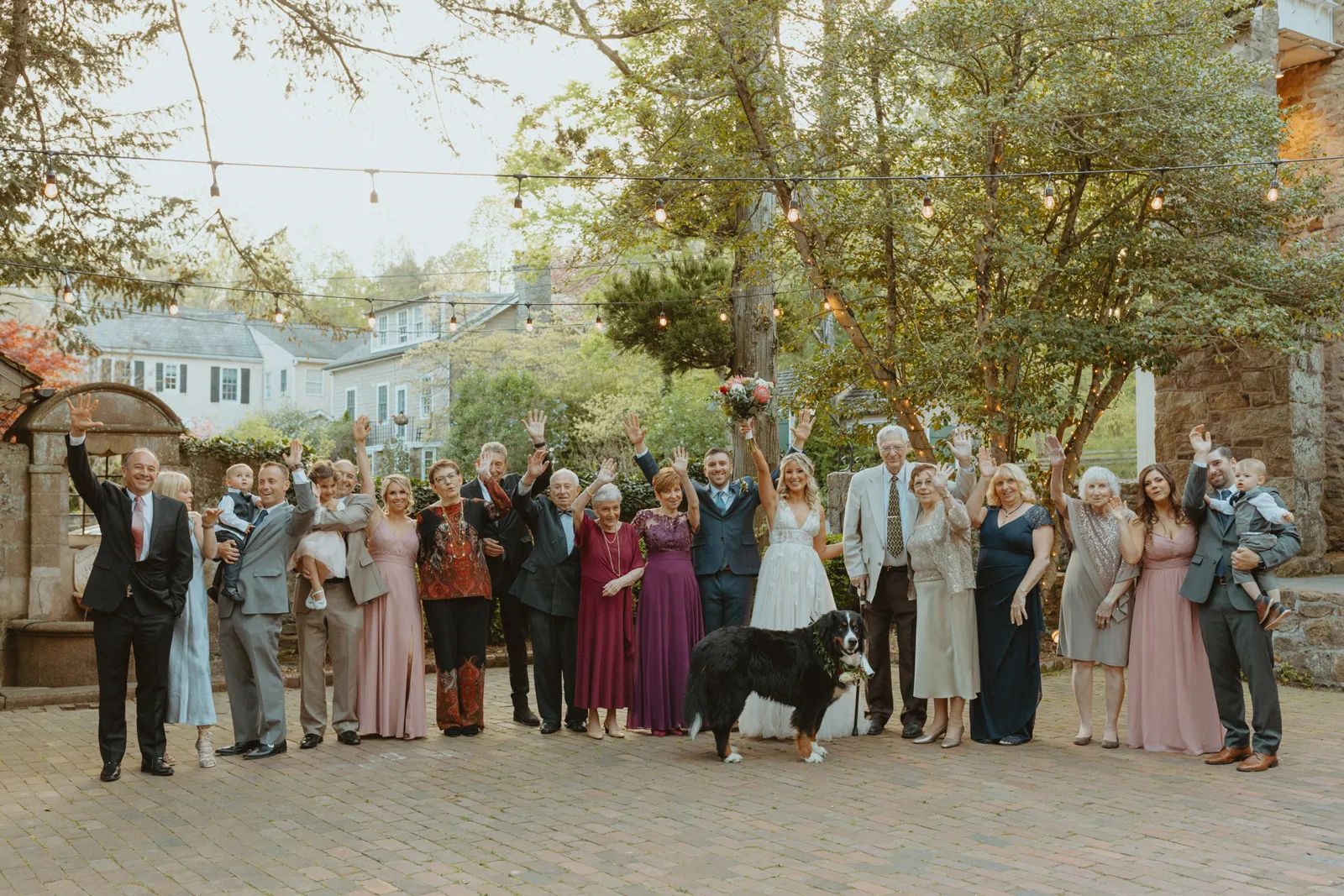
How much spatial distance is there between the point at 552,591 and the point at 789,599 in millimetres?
1607

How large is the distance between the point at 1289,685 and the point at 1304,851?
5703 millimetres

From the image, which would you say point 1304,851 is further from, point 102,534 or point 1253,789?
point 102,534

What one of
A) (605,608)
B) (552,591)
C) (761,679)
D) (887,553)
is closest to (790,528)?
(887,553)

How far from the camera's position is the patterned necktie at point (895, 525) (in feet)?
25.1

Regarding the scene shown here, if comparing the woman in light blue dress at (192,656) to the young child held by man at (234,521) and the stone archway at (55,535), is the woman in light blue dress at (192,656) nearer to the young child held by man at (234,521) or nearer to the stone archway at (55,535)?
the young child held by man at (234,521)

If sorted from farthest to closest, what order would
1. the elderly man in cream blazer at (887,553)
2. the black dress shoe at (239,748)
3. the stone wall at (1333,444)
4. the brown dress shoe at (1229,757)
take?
the stone wall at (1333,444) → the elderly man in cream blazer at (887,553) → the black dress shoe at (239,748) → the brown dress shoe at (1229,757)

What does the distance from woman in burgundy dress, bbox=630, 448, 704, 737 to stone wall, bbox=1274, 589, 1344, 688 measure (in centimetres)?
567

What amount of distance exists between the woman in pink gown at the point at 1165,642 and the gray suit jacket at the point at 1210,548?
0.64 feet

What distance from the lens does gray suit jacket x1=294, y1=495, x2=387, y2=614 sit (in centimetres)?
739

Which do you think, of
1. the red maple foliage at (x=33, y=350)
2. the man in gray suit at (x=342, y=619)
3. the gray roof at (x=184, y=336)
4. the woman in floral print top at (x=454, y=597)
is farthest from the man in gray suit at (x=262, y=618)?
the gray roof at (x=184, y=336)

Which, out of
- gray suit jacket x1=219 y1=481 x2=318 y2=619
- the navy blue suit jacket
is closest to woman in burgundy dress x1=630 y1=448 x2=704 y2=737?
the navy blue suit jacket

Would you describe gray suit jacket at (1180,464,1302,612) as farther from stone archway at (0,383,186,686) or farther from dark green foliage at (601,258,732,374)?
dark green foliage at (601,258,732,374)

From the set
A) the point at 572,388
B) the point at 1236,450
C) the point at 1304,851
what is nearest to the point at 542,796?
the point at 1304,851

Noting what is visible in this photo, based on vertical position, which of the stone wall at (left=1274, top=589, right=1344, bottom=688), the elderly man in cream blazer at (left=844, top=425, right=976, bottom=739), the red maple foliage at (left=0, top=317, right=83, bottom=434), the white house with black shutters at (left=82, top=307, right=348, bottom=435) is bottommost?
the stone wall at (left=1274, top=589, right=1344, bottom=688)
